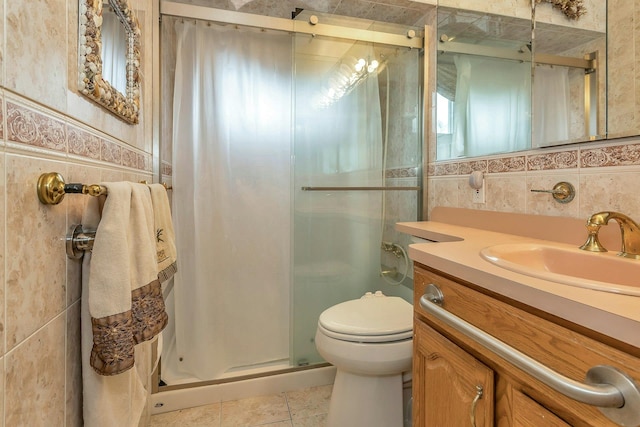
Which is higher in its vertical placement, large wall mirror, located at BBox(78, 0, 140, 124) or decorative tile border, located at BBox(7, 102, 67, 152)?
large wall mirror, located at BBox(78, 0, 140, 124)

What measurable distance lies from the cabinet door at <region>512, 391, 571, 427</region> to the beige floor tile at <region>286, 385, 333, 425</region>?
1.20m

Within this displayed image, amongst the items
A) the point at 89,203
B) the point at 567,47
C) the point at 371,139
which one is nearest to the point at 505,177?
the point at 567,47

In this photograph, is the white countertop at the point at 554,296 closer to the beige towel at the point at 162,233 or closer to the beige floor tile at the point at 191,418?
the beige towel at the point at 162,233

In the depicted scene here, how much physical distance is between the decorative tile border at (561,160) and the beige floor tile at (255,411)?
57.1 inches

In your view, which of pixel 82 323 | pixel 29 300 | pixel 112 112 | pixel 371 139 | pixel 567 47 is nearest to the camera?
pixel 29 300

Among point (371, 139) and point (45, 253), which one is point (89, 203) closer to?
point (45, 253)

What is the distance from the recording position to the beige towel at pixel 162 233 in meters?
1.02

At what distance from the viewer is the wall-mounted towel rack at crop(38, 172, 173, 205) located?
0.55 meters

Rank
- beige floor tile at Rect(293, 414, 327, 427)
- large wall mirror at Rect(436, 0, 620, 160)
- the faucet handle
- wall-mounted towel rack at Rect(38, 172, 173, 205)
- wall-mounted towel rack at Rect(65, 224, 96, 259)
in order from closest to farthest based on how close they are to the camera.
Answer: wall-mounted towel rack at Rect(38, 172, 173, 205), wall-mounted towel rack at Rect(65, 224, 96, 259), the faucet handle, large wall mirror at Rect(436, 0, 620, 160), beige floor tile at Rect(293, 414, 327, 427)

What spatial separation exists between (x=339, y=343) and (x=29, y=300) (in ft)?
3.07

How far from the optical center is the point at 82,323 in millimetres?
680

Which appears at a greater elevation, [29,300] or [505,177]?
[505,177]

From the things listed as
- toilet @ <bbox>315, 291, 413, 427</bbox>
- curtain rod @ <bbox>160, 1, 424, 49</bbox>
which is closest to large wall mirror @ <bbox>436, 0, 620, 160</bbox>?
curtain rod @ <bbox>160, 1, 424, 49</bbox>

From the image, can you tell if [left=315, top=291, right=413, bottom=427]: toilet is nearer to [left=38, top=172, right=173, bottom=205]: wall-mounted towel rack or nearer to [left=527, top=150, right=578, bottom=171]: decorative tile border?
[left=527, top=150, right=578, bottom=171]: decorative tile border
